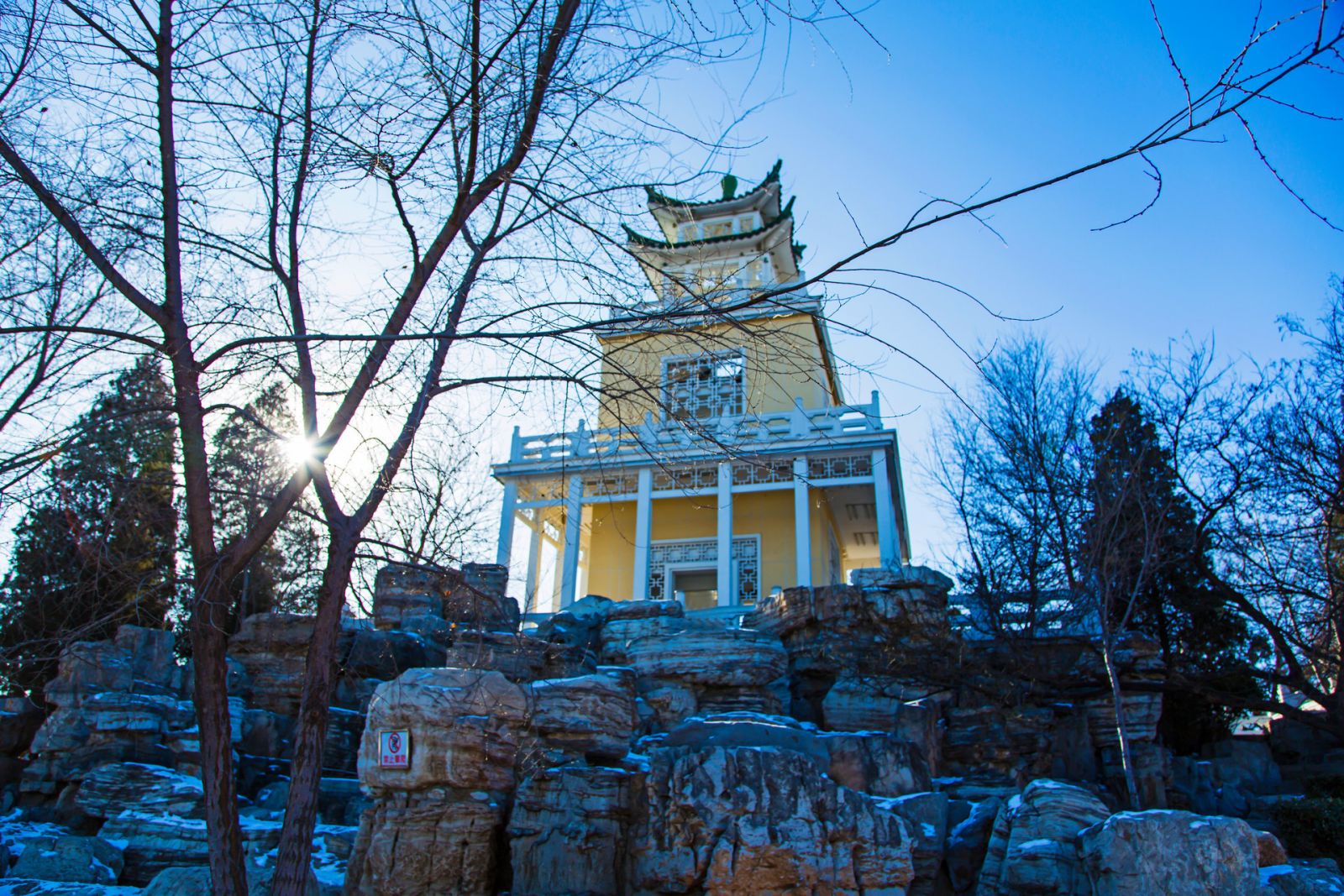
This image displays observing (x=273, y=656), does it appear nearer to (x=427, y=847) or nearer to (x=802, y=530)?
(x=427, y=847)

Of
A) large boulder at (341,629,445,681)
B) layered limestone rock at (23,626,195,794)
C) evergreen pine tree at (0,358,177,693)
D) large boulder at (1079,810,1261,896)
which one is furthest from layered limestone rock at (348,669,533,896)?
layered limestone rock at (23,626,195,794)

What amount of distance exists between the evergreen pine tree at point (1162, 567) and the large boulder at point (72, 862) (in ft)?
35.8

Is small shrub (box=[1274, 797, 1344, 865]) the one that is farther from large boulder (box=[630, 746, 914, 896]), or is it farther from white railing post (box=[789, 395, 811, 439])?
white railing post (box=[789, 395, 811, 439])

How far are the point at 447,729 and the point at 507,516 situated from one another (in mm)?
12787

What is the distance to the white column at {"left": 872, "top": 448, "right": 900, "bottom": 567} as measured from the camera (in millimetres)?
17938

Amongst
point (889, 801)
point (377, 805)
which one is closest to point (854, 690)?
point (889, 801)

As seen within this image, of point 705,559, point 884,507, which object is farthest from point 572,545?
point 884,507

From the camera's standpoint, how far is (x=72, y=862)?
7371mm

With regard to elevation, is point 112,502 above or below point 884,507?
below

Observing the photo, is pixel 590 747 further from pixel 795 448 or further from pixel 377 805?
pixel 795 448

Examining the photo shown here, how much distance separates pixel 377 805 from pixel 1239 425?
47.2ft

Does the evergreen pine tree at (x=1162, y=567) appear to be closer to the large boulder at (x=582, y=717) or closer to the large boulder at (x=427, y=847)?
the large boulder at (x=582, y=717)

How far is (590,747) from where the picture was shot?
722 centimetres

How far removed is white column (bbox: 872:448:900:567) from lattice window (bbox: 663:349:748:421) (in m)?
13.8
